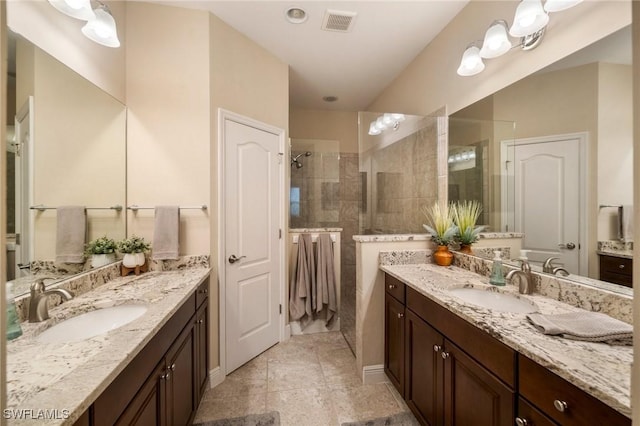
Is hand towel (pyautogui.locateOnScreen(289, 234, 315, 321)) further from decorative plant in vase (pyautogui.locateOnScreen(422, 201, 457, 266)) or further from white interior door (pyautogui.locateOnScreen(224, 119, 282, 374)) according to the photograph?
Result: decorative plant in vase (pyautogui.locateOnScreen(422, 201, 457, 266))

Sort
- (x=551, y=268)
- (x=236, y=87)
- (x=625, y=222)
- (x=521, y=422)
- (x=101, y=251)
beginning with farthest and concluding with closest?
(x=236, y=87)
(x=101, y=251)
(x=551, y=268)
(x=625, y=222)
(x=521, y=422)

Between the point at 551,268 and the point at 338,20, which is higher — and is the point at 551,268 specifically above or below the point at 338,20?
below

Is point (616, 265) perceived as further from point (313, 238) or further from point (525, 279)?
point (313, 238)

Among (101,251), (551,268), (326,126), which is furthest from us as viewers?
(326,126)

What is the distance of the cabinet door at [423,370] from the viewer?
1298 mm

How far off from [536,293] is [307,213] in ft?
7.49

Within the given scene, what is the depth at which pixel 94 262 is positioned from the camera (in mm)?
→ 1561

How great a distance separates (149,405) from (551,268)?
186cm

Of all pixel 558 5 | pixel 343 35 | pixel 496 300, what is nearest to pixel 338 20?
pixel 343 35

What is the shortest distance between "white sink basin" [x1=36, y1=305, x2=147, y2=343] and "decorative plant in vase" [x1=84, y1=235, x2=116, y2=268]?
50 centimetres

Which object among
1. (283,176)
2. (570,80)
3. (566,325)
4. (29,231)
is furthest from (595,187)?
(29,231)

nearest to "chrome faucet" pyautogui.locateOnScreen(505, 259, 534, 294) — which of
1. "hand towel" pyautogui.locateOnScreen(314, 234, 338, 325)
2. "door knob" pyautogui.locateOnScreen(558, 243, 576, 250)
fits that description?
"door knob" pyautogui.locateOnScreen(558, 243, 576, 250)

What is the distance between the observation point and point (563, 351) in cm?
75

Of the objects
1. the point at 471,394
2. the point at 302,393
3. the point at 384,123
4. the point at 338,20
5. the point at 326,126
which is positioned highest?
the point at 338,20
